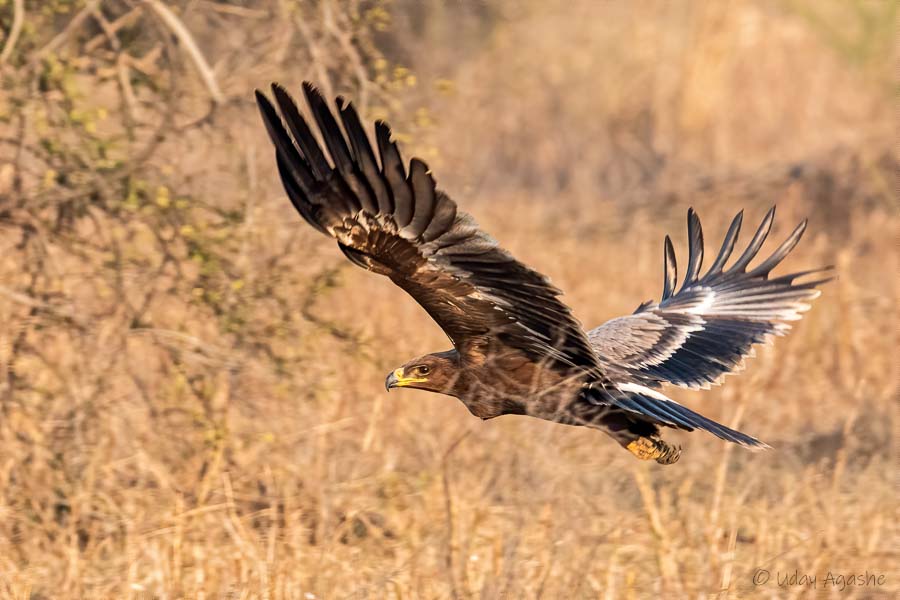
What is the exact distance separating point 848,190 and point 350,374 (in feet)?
22.7

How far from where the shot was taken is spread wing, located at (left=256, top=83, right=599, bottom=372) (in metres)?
4.04

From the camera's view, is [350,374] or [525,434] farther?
[350,374]

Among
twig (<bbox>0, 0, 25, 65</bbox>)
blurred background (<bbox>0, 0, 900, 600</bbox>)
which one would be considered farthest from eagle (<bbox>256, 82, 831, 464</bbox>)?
twig (<bbox>0, 0, 25, 65</bbox>)

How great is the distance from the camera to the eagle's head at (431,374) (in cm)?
515

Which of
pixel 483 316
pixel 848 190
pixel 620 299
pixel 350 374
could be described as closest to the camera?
pixel 483 316

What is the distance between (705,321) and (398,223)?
237 cm

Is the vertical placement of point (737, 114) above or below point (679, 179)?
above

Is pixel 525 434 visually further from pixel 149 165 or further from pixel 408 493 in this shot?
pixel 149 165

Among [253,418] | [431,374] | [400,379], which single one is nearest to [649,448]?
[431,374]

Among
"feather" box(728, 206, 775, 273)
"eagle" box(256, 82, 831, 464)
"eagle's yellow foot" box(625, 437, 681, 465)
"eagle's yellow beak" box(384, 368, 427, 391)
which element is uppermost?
"feather" box(728, 206, 775, 273)

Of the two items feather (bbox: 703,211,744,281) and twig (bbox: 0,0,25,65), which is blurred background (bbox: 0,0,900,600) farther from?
feather (bbox: 703,211,744,281)

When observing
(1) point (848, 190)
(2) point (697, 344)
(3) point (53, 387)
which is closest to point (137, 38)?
(3) point (53, 387)

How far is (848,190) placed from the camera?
12594 millimetres

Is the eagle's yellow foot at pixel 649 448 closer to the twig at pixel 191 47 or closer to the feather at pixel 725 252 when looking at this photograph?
the feather at pixel 725 252
